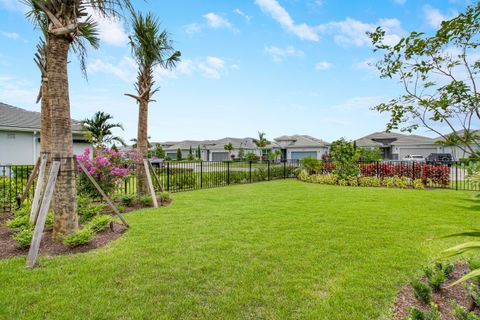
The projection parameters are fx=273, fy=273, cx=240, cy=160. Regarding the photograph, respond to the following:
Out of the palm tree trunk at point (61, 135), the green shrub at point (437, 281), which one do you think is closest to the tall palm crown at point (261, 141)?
the palm tree trunk at point (61, 135)

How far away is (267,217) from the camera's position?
20.6 feet

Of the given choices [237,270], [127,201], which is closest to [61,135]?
[237,270]

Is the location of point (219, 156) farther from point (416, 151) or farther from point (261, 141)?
point (416, 151)

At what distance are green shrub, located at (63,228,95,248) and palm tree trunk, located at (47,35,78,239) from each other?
370 mm

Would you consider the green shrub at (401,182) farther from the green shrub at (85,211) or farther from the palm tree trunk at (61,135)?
the palm tree trunk at (61,135)

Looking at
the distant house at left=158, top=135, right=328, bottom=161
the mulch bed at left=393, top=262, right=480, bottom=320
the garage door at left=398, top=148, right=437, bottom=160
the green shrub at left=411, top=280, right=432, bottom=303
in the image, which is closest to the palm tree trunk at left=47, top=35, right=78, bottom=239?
the mulch bed at left=393, top=262, right=480, bottom=320

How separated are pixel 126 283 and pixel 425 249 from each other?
421 centimetres

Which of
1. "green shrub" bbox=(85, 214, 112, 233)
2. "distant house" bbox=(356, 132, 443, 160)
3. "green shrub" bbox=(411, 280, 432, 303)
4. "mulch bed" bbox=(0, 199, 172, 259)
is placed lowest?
"mulch bed" bbox=(0, 199, 172, 259)

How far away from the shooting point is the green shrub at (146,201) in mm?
7766

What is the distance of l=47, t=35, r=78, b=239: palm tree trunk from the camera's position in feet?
14.0

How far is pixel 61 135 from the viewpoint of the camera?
432cm

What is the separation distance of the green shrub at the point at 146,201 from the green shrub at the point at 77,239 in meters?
3.54

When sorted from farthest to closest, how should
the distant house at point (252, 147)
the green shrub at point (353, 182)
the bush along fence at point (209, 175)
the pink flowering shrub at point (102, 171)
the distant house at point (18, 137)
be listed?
the distant house at point (252, 147), the distant house at point (18, 137), the green shrub at point (353, 182), the bush along fence at point (209, 175), the pink flowering shrub at point (102, 171)

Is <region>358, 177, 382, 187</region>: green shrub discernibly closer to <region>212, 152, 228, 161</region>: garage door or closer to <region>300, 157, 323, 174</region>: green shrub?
<region>300, 157, 323, 174</region>: green shrub
